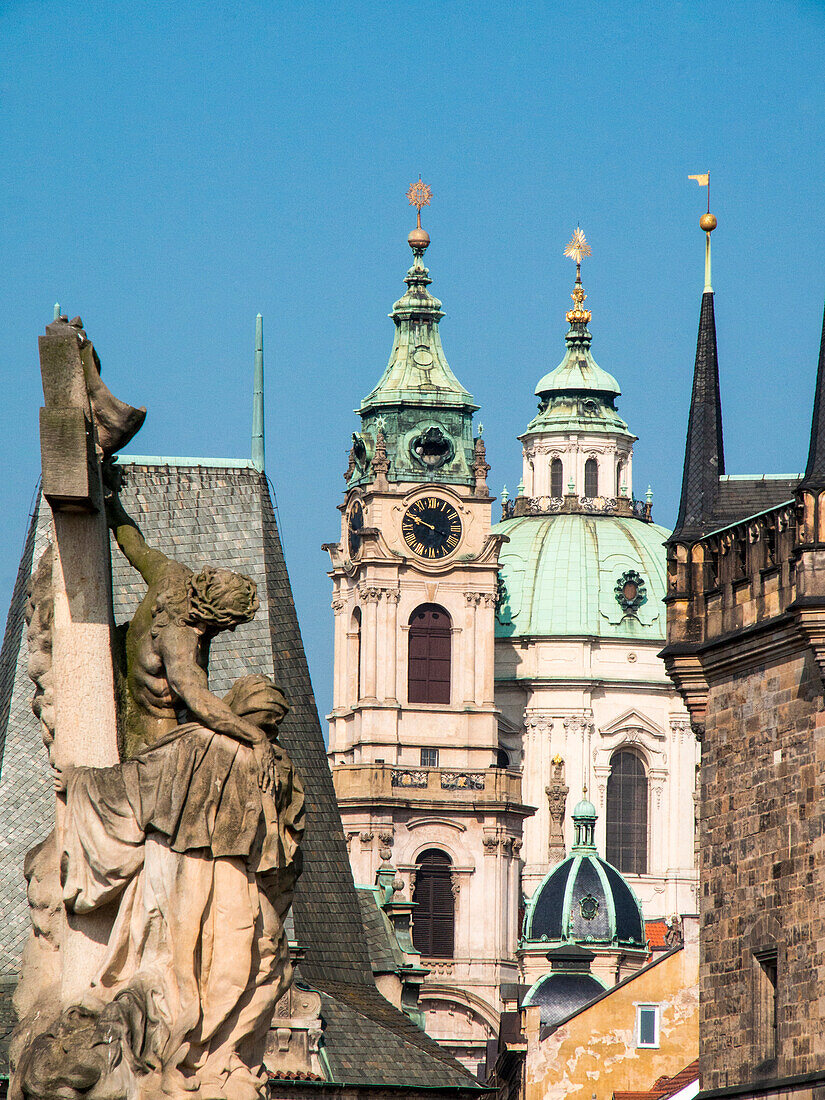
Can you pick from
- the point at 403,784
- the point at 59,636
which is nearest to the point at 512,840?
the point at 403,784

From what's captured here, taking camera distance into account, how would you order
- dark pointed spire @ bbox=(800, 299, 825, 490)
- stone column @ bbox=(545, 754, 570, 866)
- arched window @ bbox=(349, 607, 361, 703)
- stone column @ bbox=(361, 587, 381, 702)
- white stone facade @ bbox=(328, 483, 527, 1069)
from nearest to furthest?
dark pointed spire @ bbox=(800, 299, 825, 490) → white stone facade @ bbox=(328, 483, 527, 1069) → stone column @ bbox=(361, 587, 381, 702) → arched window @ bbox=(349, 607, 361, 703) → stone column @ bbox=(545, 754, 570, 866)

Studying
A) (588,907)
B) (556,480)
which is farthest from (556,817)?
(588,907)

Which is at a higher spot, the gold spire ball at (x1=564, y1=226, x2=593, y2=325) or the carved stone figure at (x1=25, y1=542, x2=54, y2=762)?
the gold spire ball at (x1=564, y1=226, x2=593, y2=325)

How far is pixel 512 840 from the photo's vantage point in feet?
394

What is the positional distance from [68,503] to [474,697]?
11755cm

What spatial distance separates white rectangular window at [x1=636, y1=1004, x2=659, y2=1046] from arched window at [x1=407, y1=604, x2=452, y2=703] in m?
61.1

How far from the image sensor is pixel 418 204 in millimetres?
138875

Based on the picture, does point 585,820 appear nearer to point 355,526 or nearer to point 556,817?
point 556,817

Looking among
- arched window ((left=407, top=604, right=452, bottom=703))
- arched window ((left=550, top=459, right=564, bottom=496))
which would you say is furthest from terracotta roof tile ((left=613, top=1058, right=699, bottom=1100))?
arched window ((left=550, top=459, right=564, bottom=496))

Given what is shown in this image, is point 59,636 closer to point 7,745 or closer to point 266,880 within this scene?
point 266,880

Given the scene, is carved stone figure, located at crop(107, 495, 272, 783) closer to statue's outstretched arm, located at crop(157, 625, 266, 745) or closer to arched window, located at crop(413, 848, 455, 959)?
statue's outstretched arm, located at crop(157, 625, 266, 745)

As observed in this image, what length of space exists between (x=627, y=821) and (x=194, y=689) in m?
129

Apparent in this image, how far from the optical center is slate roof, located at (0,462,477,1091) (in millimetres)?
32625

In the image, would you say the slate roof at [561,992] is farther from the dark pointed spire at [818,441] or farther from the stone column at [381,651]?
the dark pointed spire at [818,441]
